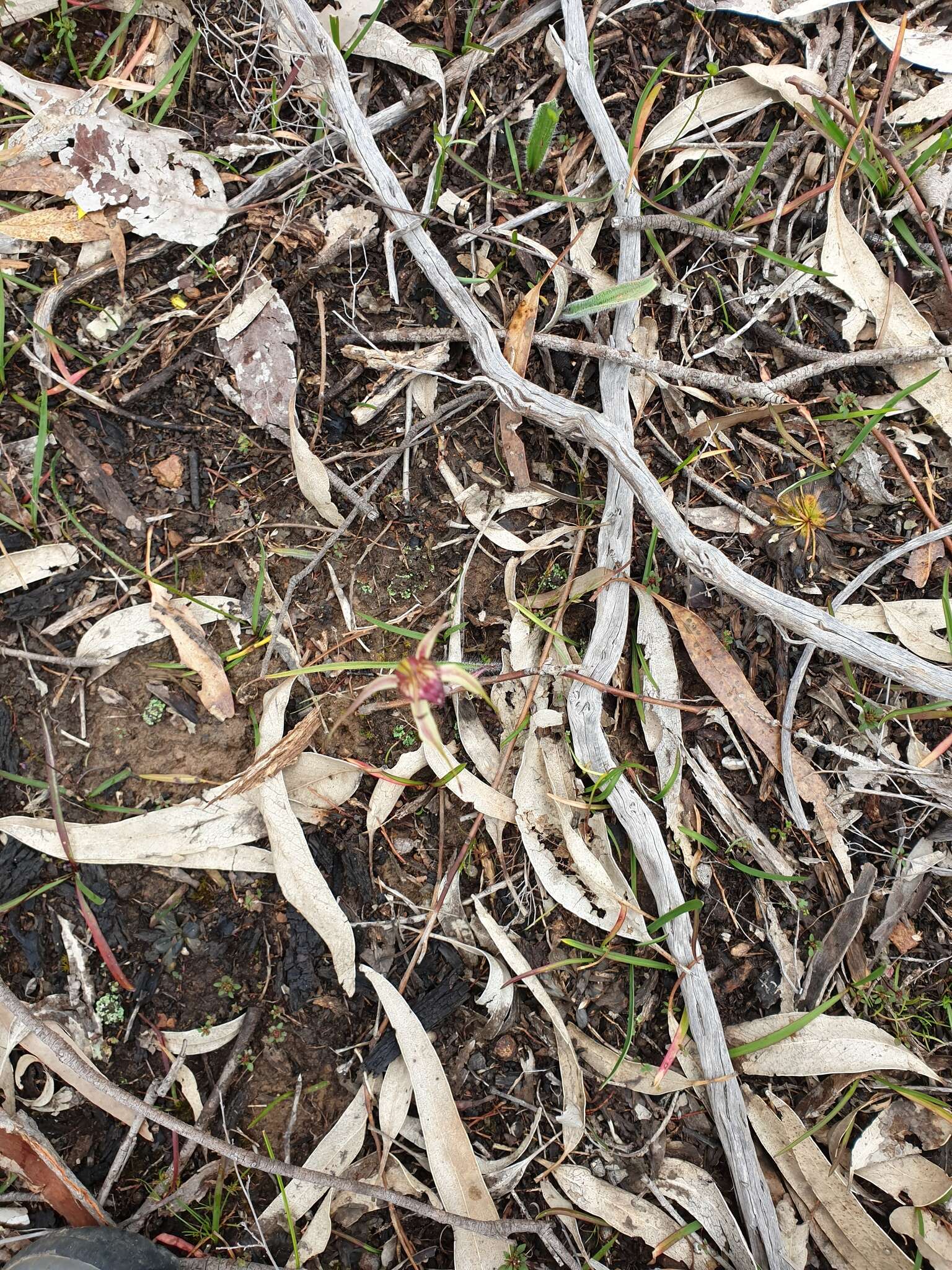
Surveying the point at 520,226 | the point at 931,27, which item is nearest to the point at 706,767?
the point at 520,226

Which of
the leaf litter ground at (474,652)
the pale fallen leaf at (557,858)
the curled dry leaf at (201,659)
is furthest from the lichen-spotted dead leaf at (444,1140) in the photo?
the curled dry leaf at (201,659)

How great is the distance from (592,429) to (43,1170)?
2175 millimetres

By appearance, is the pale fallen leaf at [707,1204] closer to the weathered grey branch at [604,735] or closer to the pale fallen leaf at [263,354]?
the weathered grey branch at [604,735]

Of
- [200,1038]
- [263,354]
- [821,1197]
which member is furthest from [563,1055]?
[263,354]

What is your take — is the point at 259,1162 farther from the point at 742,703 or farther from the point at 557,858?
the point at 742,703

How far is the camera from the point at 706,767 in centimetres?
203

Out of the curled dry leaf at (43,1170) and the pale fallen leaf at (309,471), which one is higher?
the pale fallen leaf at (309,471)

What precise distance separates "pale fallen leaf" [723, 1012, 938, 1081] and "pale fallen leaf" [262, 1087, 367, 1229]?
3.07 feet

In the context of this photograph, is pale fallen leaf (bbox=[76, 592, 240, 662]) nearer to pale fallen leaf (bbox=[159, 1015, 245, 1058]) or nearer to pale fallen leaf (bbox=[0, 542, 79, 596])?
pale fallen leaf (bbox=[0, 542, 79, 596])

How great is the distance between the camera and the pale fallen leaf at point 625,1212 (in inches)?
73.9

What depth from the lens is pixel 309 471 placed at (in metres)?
1.94

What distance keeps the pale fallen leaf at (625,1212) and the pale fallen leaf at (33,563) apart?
1925 mm

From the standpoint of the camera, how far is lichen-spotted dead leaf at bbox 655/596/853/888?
202cm

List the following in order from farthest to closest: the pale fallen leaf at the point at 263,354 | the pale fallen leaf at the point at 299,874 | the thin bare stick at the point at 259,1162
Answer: the pale fallen leaf at the point at 263,354 → the pale fallen leaf at the point at 299,874 → the thin bare stick at the point at 259,1162
